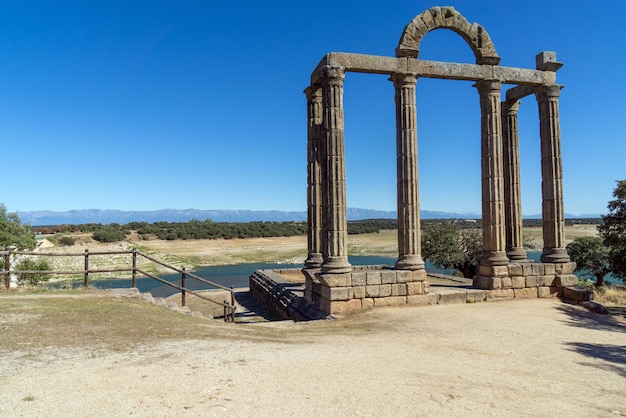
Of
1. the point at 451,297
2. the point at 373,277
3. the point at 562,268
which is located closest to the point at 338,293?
the point at 373,277

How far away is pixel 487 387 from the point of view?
5758mm

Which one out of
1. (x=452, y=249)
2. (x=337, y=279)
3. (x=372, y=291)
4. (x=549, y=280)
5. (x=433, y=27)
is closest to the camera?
(x=337, y=279)

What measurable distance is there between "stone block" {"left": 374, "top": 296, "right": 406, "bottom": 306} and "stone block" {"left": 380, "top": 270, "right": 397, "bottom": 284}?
479mm

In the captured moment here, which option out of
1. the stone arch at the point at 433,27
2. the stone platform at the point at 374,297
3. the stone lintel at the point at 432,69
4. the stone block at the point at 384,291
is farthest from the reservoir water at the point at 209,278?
the stone arch at the point at 433,27

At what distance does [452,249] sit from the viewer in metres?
26.3

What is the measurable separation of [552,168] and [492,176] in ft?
8.45

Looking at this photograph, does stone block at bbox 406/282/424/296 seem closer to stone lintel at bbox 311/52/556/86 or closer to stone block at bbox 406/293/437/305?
stone block at bbox 406/293/437/305

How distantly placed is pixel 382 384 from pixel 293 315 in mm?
8797

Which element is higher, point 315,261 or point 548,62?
point 548,62

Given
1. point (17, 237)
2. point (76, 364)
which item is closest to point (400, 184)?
point (76, 364)

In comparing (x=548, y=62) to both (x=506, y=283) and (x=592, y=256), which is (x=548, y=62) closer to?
(x=506, y=283)

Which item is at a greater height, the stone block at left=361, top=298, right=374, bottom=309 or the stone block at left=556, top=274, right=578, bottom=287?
the stone block at left=556, top=274, right=578, bottom=287

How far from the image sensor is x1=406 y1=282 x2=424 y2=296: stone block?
1280cm

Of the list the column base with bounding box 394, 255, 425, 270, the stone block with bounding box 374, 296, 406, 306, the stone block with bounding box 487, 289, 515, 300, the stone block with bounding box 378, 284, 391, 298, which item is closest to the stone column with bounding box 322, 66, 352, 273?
the stone block with bounding box 378, 284, 391, 298
